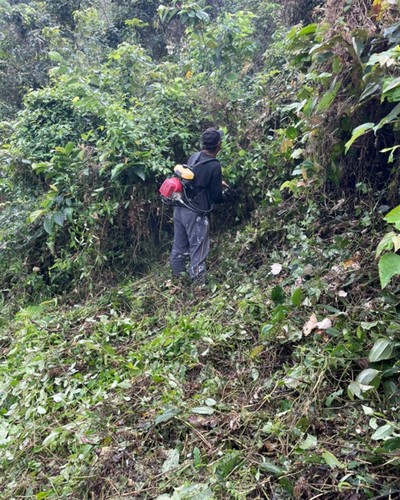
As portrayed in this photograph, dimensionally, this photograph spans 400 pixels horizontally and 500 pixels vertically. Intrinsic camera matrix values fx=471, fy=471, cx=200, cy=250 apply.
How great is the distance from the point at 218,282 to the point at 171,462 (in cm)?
213

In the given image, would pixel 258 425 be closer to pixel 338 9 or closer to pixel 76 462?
pixel 76 462

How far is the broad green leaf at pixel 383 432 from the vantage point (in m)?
2.06

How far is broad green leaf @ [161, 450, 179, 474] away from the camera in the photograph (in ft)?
7.98

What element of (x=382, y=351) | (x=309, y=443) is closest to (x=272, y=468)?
(x=309, y=443)

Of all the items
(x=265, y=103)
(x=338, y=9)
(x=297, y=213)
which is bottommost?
(x=297, y=213)

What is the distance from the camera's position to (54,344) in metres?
4.00

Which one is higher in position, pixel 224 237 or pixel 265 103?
pixel 265 103

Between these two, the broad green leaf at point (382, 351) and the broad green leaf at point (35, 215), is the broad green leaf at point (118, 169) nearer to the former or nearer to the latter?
the broad green leaf at point (35, 215)

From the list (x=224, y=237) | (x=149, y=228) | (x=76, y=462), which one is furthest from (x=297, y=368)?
(x=149, y=228)

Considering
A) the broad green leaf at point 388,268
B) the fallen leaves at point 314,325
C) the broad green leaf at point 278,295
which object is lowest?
the fallen leaves at point 314,325

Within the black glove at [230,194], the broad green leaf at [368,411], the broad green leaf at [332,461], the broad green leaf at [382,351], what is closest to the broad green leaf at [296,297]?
the broad green leaf at [382,351]

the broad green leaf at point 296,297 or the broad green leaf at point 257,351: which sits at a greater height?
the broad green leaf at point 296,297

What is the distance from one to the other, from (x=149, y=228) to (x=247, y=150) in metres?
1.37

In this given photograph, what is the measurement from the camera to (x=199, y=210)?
4.60 m
